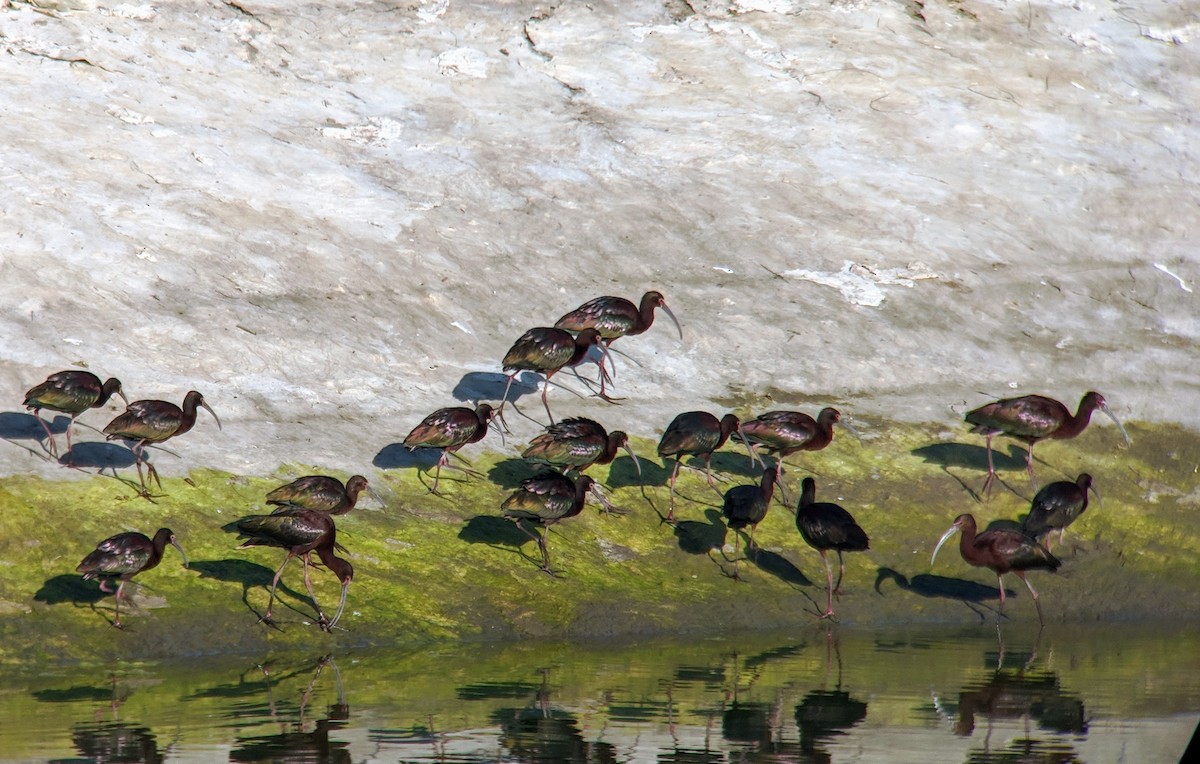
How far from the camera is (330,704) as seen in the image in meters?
11.2

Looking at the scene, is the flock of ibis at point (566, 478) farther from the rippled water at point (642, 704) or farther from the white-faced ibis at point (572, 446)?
the rippled water at point (642, 704)

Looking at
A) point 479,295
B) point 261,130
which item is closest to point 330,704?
point 479,295

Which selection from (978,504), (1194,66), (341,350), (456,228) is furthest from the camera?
(1194,66)

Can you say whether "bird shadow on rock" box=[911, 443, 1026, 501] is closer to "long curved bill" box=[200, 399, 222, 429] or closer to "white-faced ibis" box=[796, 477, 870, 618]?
"white-faced ibis" box=[796, 477, 870, 618]

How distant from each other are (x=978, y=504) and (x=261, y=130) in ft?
48.4

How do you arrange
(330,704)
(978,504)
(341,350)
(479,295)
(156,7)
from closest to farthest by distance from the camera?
(330,704), (978,504), (341,350), (479,295), (156,7)

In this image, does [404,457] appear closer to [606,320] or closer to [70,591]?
[606,320]

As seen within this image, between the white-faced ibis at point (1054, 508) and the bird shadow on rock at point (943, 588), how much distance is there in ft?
2.83

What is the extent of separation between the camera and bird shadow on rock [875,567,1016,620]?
15.8 meters

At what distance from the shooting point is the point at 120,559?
13.3 meters

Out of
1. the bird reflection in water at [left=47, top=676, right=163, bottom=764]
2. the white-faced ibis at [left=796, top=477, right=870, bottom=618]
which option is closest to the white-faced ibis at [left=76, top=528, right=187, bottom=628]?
the bird reflection in water at [left=47, top=676, right=163, bottom=764]

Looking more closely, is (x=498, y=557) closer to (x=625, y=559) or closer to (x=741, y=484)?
(x=625, y=559)

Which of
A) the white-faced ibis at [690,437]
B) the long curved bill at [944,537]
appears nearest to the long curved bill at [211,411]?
the white-faced ibis at [690,437]

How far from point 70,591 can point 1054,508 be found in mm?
10821
